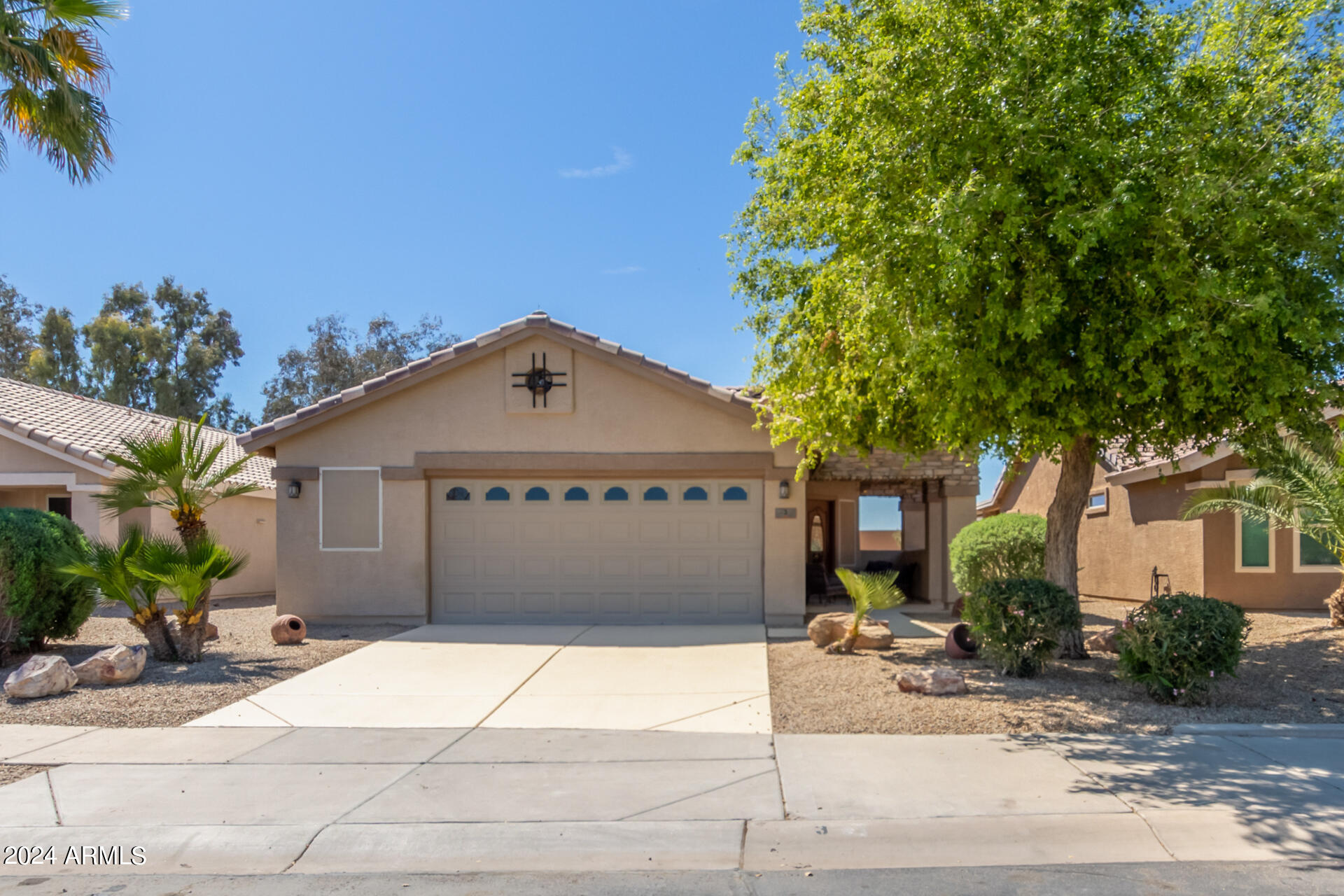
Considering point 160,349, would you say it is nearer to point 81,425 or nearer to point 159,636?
point 81,425

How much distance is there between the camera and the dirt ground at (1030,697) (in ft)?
25.2

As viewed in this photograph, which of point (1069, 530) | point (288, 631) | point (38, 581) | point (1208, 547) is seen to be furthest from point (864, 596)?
point (38, 581)

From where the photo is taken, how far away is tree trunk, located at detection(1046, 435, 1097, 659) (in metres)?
10.4

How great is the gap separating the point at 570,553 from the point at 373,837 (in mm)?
8631

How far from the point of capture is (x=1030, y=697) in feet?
28.0

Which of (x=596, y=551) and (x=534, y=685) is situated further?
(x=596, y=551)

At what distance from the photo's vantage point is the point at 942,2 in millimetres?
8234

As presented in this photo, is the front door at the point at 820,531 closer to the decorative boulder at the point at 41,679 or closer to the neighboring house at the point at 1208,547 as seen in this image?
the neighboring house at the point at 1208,547

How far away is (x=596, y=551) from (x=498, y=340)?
11.6 feet

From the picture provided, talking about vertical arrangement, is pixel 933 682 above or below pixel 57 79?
below

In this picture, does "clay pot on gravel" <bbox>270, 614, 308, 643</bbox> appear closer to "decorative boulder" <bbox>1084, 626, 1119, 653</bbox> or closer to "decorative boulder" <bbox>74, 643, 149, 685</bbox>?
"decorative boulder" <bbox>74, 643, 149, 685</bbox>

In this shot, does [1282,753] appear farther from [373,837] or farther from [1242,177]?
[373,837]

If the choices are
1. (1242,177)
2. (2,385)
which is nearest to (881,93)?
(1242,177)

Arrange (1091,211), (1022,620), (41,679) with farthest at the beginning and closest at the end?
(1022,620) < (41,679) < (1091,211)
